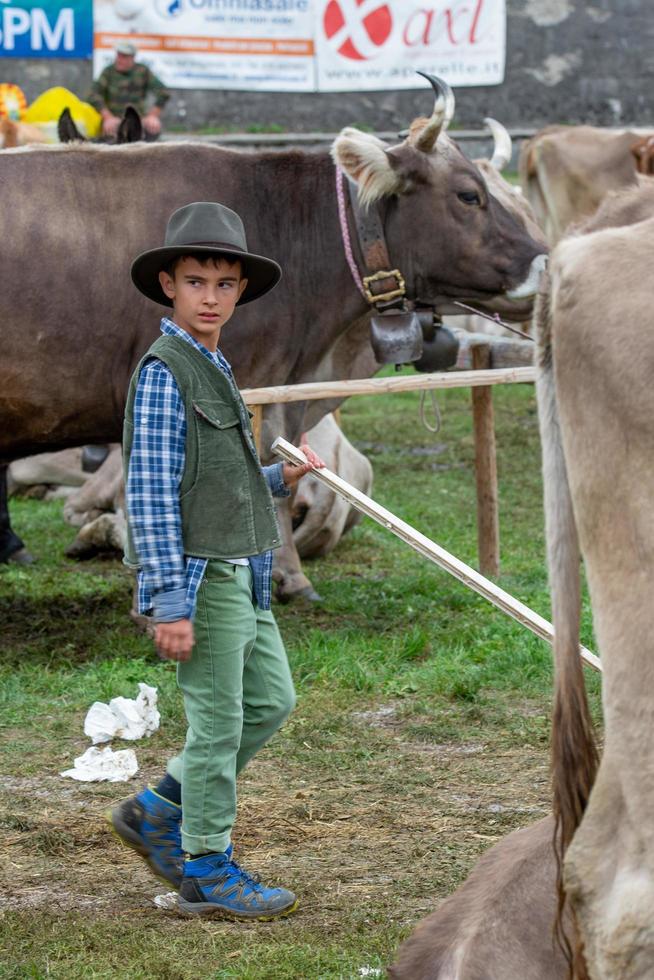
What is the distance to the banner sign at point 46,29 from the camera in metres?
16.2

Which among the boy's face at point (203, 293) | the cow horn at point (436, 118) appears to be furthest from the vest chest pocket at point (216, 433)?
the cow horn at point (436, 118)

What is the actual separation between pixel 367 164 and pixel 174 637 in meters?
3.29

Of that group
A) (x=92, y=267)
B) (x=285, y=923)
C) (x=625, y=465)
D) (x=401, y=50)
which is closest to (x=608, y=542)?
(x=625, y=465)

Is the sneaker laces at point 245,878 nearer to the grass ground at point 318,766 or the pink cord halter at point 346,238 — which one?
the grass ground at point 318,766

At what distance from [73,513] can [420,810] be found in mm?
4783

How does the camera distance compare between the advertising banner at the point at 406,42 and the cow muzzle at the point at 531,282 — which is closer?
the cow muzzle at the point at 531,282

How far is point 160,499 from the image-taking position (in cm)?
344

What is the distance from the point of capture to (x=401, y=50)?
16938mm

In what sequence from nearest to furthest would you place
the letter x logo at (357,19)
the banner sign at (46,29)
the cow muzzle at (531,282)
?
the cow muzzle at (531,282), the banner sign at (46,29), the letter x logo at (357,19)

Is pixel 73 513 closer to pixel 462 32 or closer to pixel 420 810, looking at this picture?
pixel 420 810

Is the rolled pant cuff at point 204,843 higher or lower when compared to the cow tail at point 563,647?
lower

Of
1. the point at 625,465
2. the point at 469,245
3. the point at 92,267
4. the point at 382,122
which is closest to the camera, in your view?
the point at 625,465

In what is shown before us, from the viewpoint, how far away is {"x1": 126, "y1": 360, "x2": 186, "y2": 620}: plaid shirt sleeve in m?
3.39

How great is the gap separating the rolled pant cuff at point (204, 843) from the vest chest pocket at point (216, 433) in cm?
91
